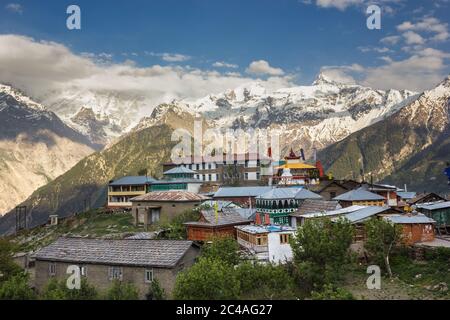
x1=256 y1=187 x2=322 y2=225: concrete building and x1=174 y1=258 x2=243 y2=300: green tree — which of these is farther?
x1=256 y1=187 x2=322 y2=225: concrete building

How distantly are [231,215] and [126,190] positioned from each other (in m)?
53.3

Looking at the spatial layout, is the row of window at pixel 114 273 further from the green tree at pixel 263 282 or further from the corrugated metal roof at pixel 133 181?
the corrugated metal roof at pixel 133 181

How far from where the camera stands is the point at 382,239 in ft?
152

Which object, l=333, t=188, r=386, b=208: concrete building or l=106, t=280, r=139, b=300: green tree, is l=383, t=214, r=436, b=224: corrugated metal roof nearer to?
l=333, t=188, r=386, b=208: concrete building

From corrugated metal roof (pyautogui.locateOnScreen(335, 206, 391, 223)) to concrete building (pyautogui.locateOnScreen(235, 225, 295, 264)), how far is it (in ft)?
23.2

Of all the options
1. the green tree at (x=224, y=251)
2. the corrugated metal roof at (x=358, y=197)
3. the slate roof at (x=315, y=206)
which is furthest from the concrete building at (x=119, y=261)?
the corrugated metal roof at (x=358, y=197)

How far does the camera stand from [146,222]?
270 ft

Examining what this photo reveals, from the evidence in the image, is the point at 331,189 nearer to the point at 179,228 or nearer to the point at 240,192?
the point at 240,192

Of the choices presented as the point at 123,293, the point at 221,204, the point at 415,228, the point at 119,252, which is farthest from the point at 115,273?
the point at 221,204

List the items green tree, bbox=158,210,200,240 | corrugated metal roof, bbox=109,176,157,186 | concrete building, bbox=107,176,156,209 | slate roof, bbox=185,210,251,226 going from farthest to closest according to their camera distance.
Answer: corrugated metal roof, bbox=109,176,157,186 → concrete building, bbox=107,176,156,209 → green tree, bbox=158,210,200,240 → slate roof, bbox=185,210,251,226

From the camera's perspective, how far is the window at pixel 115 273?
43131 mm

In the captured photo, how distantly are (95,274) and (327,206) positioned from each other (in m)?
34.6

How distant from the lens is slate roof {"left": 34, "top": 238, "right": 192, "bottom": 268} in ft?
139

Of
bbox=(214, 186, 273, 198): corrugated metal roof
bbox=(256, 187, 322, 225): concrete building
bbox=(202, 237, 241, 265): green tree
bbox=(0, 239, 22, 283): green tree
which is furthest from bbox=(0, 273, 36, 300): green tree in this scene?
bbox=(214, 186, 273, 198): corrugated metal roof
